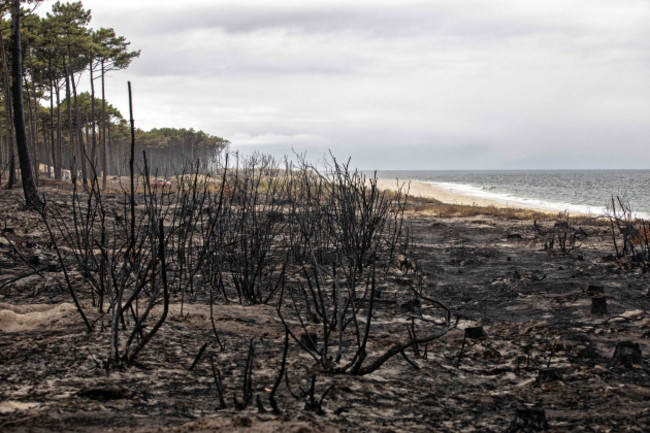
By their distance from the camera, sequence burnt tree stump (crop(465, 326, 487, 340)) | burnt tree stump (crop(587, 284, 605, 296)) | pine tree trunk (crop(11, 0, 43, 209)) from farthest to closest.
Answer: pine tree trunk (crop(11, 0, 43, 209)) → burnt tree stump (crop(587, 284, 605, 296)) → burnt tree stump (crop(465, 326, 487, 340))

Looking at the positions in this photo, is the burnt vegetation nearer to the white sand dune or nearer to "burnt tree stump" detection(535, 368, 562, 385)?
the white sand dune

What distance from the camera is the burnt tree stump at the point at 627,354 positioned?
348cm

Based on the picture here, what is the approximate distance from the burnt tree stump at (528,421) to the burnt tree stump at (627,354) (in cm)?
159

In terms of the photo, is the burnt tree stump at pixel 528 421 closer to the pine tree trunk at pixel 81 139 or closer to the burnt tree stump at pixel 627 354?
the burnt tree stump at pixel 627 354

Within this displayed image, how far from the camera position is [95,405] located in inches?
93.3

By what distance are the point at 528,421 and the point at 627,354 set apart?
169 cm

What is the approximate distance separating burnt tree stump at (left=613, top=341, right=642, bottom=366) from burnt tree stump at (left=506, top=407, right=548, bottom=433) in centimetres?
159

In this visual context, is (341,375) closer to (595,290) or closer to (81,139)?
(81,139)

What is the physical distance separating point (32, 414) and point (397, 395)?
185 cm

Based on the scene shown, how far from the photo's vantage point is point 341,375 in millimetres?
3041

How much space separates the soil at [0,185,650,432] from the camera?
233 cm

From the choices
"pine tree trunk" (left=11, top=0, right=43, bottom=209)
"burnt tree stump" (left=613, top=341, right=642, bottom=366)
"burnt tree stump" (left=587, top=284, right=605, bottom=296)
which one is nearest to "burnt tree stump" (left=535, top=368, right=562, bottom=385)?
"burnt tree stump" (left=613, top=341, right=642, bottom=366)

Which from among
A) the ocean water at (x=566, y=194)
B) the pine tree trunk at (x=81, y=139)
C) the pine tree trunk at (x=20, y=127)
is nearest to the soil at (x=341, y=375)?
the pine tree trunk at (x=81, y=139)

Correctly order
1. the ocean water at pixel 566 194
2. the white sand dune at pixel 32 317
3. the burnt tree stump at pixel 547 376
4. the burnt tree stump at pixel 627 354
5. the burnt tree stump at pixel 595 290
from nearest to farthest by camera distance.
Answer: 1. the burnt tree stump at pixel 547 376
2. the burnt tree stump at pixel 627 354
3. the white sand dune at pixel 32 317
4. the burnt tree stump at pixel 595 290
5. the ocean water at pixel 566 194
